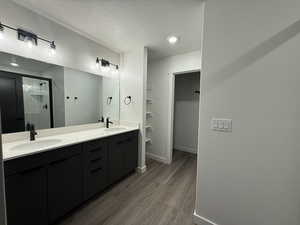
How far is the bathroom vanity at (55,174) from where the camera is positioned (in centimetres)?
110

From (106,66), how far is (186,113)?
2470 mm

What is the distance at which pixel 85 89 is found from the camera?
7.59ft

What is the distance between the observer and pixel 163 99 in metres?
3.02

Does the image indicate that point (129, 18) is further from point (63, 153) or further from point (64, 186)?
point (64, 186)

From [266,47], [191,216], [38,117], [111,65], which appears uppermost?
[111,65]

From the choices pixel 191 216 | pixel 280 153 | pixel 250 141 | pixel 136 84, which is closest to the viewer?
pixel 280 153

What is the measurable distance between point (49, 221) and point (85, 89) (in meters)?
1.82

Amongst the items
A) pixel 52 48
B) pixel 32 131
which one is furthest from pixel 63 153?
pixel 52 48

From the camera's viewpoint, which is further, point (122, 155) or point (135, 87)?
point (135, 87)

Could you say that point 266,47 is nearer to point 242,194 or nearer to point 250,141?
point 250,141

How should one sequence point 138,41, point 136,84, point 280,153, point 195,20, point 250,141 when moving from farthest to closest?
point 136,84
point 138,41
point 195,20
point 250,141
point 280,153

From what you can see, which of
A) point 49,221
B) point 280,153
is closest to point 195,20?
point 280,153

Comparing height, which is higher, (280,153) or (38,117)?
(38,117)

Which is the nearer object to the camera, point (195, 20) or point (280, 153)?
point (280, 153)
